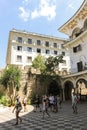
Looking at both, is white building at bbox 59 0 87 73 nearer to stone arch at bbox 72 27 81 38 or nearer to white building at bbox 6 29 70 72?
stone arch at bbox 72 27 81 38

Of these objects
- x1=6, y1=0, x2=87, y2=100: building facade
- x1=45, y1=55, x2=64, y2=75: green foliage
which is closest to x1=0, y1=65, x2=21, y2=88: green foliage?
x1=6, y1=0, x2=87, y2=100: building facade

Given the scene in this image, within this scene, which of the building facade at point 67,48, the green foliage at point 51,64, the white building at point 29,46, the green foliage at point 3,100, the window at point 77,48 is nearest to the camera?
the green foliage at point 3,100

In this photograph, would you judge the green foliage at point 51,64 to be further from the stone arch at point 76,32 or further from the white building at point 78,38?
the stone arch at point 76,32

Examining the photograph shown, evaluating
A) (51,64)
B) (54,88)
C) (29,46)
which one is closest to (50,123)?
(51,64)

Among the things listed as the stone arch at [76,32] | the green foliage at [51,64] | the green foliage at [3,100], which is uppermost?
the stone arch at [76,32]

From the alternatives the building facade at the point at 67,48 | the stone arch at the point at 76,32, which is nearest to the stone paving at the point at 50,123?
the building facade at the point at 67,48

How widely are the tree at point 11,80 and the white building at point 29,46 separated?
13898 mm

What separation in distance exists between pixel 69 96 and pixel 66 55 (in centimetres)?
1783

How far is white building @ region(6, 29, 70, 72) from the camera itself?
38.7 m

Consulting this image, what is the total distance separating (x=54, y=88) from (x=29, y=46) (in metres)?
16.4

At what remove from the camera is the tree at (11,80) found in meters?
23.2

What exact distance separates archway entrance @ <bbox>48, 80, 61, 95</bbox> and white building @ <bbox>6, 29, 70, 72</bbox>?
487 inches

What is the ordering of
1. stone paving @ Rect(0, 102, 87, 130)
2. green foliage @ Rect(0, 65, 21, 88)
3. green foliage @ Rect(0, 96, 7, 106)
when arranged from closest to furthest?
stone paving @ Rect(0, 102, 87, 130) → green foliage @ Rect(0, 96, 7, 106) → green foliage @ Rect(0, 65, 21, 88)

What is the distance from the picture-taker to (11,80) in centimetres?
2341
